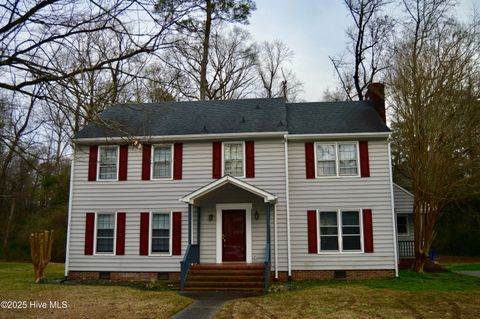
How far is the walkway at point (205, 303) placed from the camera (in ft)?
31.3

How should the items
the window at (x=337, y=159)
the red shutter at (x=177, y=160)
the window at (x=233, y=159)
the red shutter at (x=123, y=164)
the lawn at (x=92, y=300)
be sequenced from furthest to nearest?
the red shutter at (x=123, y=164) → the red shutter at (x=177, y=160) → the window at (x=233, y=159) → the window at (x=337, y=159) → the lawn at (x=92, y=300)

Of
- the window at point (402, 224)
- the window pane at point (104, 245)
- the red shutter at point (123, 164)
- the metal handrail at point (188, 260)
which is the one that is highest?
the red shutter at point (123, 164)

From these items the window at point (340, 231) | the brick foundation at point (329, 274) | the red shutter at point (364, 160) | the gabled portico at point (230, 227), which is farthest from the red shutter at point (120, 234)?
the red shutter at point (364, 160)

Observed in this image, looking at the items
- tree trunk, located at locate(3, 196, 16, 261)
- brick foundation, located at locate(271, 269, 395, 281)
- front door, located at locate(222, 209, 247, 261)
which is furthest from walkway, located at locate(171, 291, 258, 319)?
tree trunk, located at locate(3, 196, 16, 261)

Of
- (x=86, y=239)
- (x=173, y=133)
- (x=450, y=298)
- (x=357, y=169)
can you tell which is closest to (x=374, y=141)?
(x=357, y=169)

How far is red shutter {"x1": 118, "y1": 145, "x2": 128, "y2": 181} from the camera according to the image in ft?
54.4

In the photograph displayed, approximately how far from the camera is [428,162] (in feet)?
52.0

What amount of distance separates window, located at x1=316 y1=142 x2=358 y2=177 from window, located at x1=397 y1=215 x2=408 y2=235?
15.1ft

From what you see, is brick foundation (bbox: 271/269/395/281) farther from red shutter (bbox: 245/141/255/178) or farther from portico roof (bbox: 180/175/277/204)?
red shutter (bbox: 245/141/255/178)

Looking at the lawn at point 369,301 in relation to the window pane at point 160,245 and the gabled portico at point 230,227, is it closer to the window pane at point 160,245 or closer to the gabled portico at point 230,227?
the gabled portico at point 230,227

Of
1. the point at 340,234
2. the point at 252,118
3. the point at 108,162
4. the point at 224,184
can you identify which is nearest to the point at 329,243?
the point at 340,234

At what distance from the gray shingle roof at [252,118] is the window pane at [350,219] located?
3.11 metres

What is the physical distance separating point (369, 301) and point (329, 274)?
176 inches

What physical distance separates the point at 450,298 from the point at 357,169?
586 centimetres
